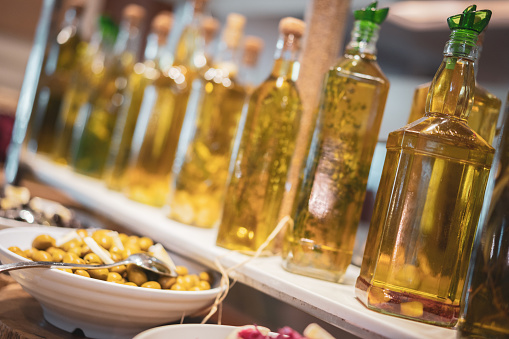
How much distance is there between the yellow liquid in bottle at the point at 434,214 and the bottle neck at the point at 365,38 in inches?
6.5

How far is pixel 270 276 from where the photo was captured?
68cm

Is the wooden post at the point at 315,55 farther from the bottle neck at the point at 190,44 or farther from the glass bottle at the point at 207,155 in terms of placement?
the bottle neck at the point at 190,44

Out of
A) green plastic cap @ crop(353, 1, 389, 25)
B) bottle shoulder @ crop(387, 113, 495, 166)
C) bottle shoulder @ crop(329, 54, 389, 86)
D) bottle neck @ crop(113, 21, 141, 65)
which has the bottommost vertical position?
bottle shoulder @ crop(387, 113, 495, 166)

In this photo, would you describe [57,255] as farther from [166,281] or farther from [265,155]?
[265,155]

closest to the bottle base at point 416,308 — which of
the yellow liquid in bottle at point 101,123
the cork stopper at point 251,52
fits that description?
the cork stopper at point 251,52

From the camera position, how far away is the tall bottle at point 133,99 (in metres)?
1.33

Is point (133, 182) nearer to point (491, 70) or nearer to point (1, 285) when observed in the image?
point (1, 285)

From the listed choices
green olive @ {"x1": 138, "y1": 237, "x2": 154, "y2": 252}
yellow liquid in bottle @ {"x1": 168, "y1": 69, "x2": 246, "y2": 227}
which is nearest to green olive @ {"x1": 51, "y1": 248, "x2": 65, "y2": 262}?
green olive @ {"x1": 138, "y1": 237, "x2": 154, "y2": 252}

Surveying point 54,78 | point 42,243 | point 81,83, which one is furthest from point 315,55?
point 54,78

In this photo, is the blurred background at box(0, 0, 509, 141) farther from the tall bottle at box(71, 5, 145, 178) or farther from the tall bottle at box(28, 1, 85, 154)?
the tall bottle at box(28, 1, 85, 154)

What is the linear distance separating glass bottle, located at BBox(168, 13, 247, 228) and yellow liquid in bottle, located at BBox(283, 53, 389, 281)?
362mm

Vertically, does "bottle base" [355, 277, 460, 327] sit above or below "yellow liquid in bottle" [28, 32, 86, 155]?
below

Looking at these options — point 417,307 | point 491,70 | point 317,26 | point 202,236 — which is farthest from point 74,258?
point 491,70

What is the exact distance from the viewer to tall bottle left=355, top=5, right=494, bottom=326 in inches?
22.0
